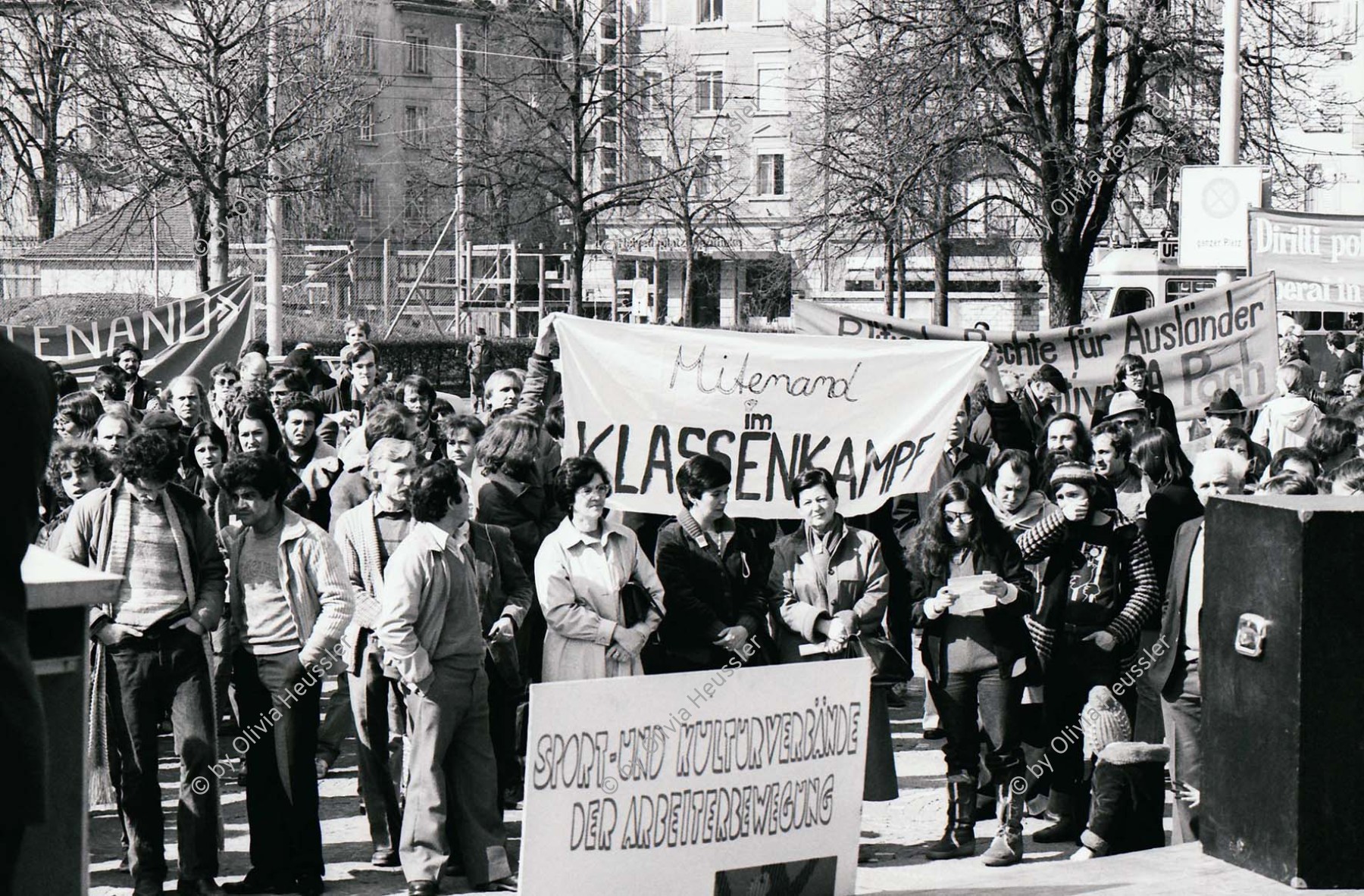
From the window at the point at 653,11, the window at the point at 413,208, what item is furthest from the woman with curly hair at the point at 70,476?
the window at the point at 653,11

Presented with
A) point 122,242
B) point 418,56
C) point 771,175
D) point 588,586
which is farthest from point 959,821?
point 418,56

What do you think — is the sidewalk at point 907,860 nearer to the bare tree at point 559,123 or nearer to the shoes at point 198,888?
the shoes at point 198,888

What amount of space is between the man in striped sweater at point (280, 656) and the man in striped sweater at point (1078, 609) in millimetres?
3076

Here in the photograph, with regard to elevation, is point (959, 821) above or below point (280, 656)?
below

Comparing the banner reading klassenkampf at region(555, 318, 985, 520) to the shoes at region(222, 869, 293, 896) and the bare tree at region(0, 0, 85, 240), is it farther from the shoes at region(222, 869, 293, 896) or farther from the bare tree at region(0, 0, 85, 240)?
the bare tree at region(0, 0, 85, 240)

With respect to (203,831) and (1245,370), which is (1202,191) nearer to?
(1245,370)

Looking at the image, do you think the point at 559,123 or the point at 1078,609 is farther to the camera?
the point at 559,123

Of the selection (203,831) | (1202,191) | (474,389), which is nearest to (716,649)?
(203,831)

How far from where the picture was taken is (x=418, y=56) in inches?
2544

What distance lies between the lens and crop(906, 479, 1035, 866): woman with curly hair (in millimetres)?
7715

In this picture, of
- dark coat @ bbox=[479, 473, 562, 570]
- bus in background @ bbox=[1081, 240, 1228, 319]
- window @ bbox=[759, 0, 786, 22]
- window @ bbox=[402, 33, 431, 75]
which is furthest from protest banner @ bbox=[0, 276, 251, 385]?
window @ bbox=[759, 0, 786, 22]

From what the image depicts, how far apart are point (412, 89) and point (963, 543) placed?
5866cm

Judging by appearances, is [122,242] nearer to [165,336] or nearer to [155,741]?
[165,336]

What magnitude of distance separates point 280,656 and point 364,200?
5629 centimetres
